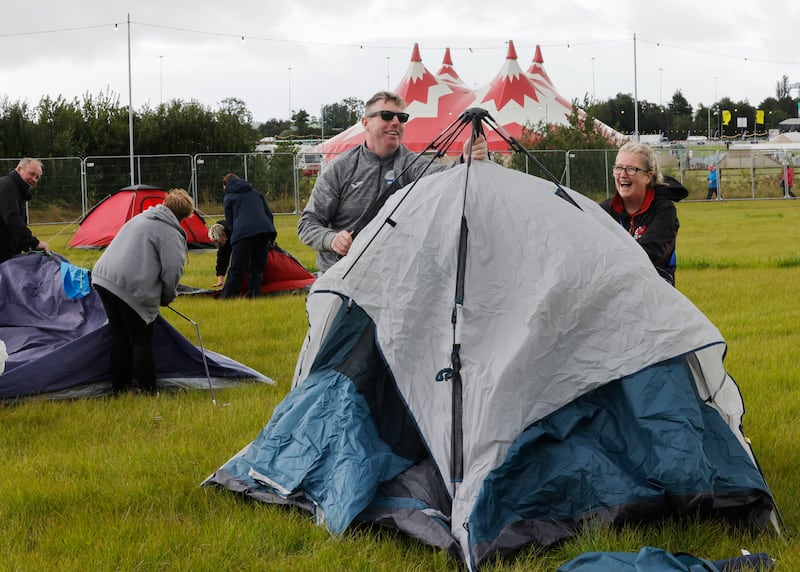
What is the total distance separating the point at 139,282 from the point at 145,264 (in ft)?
0.46

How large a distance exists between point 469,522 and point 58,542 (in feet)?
5.86

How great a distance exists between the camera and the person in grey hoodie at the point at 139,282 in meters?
6.88

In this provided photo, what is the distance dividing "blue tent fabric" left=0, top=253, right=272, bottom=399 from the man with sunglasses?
2065mm

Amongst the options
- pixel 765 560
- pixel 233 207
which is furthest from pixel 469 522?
pixel 233 207

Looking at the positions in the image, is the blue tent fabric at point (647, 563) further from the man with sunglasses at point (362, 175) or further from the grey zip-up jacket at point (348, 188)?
the grey zip-up jacket at point (348, 188)

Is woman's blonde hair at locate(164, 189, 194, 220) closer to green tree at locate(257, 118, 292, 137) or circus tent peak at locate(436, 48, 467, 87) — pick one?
circus tent peak at locate(436, 48, 467, 87)

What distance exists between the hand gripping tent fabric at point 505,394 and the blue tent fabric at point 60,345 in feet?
9.16

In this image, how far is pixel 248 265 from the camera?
1242 centimetres

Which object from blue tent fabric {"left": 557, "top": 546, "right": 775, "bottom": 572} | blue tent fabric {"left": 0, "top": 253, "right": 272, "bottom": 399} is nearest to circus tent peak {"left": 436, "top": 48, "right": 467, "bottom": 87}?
blue tent fabric {"left": 0, "top": 253, "right": 272, "bottom": 399}

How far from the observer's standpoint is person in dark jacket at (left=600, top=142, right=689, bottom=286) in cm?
551

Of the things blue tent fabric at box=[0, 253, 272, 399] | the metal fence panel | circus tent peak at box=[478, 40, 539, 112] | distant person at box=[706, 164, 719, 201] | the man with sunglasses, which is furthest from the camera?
circus tent peak at box=[478, 40, 539, 112]

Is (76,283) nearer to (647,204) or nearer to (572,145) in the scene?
(647,204)

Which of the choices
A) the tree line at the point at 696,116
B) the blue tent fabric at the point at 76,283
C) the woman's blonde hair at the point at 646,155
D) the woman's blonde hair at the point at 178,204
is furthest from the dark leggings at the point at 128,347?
the tree line at the point at 696,116

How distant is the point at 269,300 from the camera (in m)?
12.0
